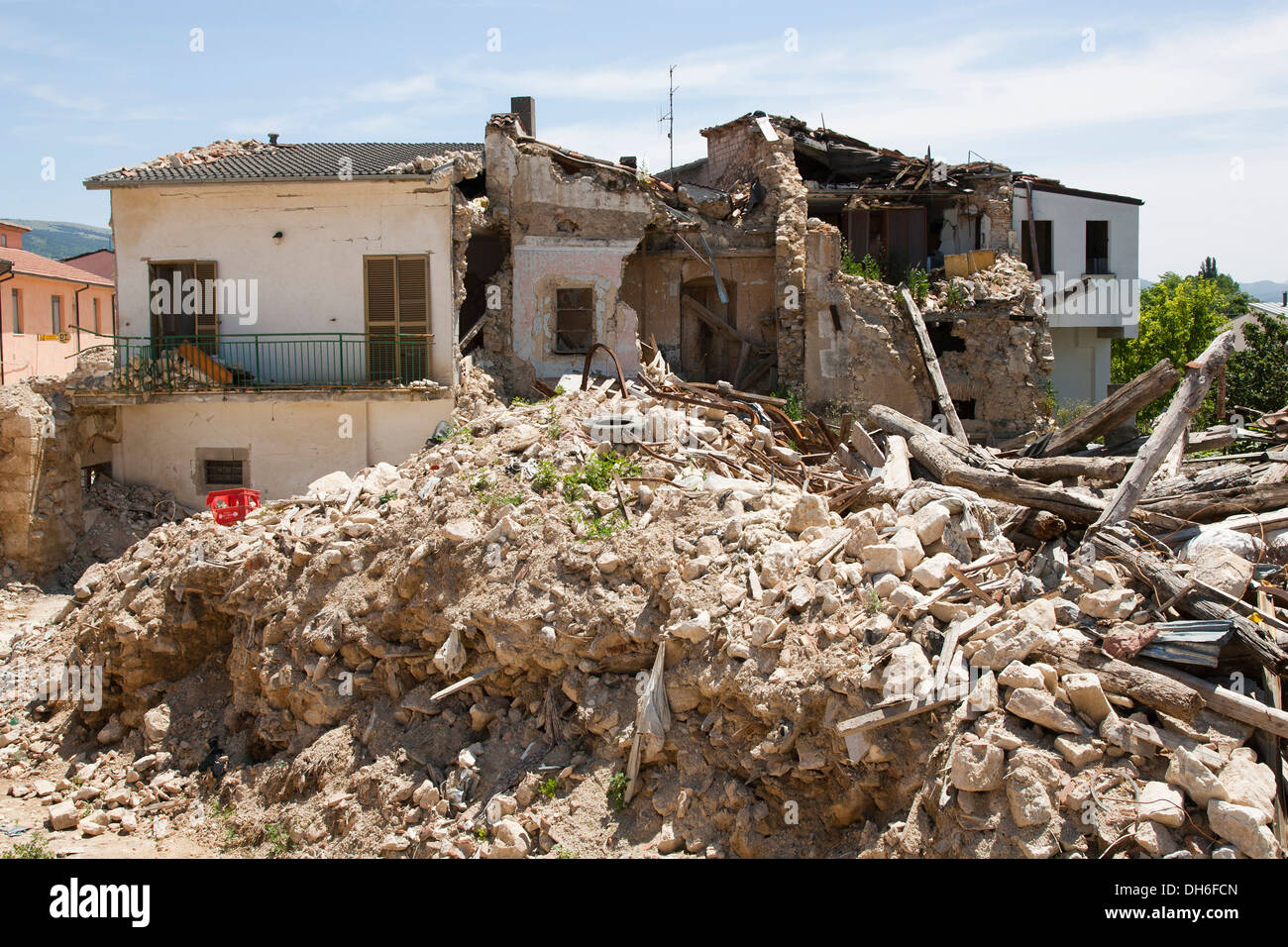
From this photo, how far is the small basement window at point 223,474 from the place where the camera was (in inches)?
651

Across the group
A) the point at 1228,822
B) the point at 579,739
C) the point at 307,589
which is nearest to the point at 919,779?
the point at 1228,822

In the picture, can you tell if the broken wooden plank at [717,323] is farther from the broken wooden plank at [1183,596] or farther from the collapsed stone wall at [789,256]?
the broken wooden plank at [1183,596]

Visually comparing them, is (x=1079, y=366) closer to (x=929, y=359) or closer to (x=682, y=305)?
(x=929, y=359)

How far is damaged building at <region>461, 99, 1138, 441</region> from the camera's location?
663 inches

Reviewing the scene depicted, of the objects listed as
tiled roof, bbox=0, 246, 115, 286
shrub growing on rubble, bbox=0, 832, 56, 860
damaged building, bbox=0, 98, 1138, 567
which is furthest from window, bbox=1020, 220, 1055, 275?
tiled roof, bbox=0, 246, 115, 286

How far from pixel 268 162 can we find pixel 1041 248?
16.6 metres

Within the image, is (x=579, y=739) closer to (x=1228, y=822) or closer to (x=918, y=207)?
(x=1228, y=822)

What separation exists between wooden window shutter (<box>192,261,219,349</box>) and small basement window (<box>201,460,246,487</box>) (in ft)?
6.42

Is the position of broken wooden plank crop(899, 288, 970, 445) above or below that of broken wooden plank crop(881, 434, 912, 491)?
above

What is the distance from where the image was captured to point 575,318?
17281mm

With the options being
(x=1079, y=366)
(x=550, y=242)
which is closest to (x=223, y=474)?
(x=550, y=242)

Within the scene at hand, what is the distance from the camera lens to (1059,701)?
6.62 meters

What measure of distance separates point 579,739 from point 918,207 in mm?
15421

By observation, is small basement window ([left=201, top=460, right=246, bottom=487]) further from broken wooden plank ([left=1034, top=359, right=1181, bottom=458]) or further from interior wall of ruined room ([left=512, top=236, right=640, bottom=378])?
broken wooden plank ([left=1034, top=359, right=1181, bottom=458])
